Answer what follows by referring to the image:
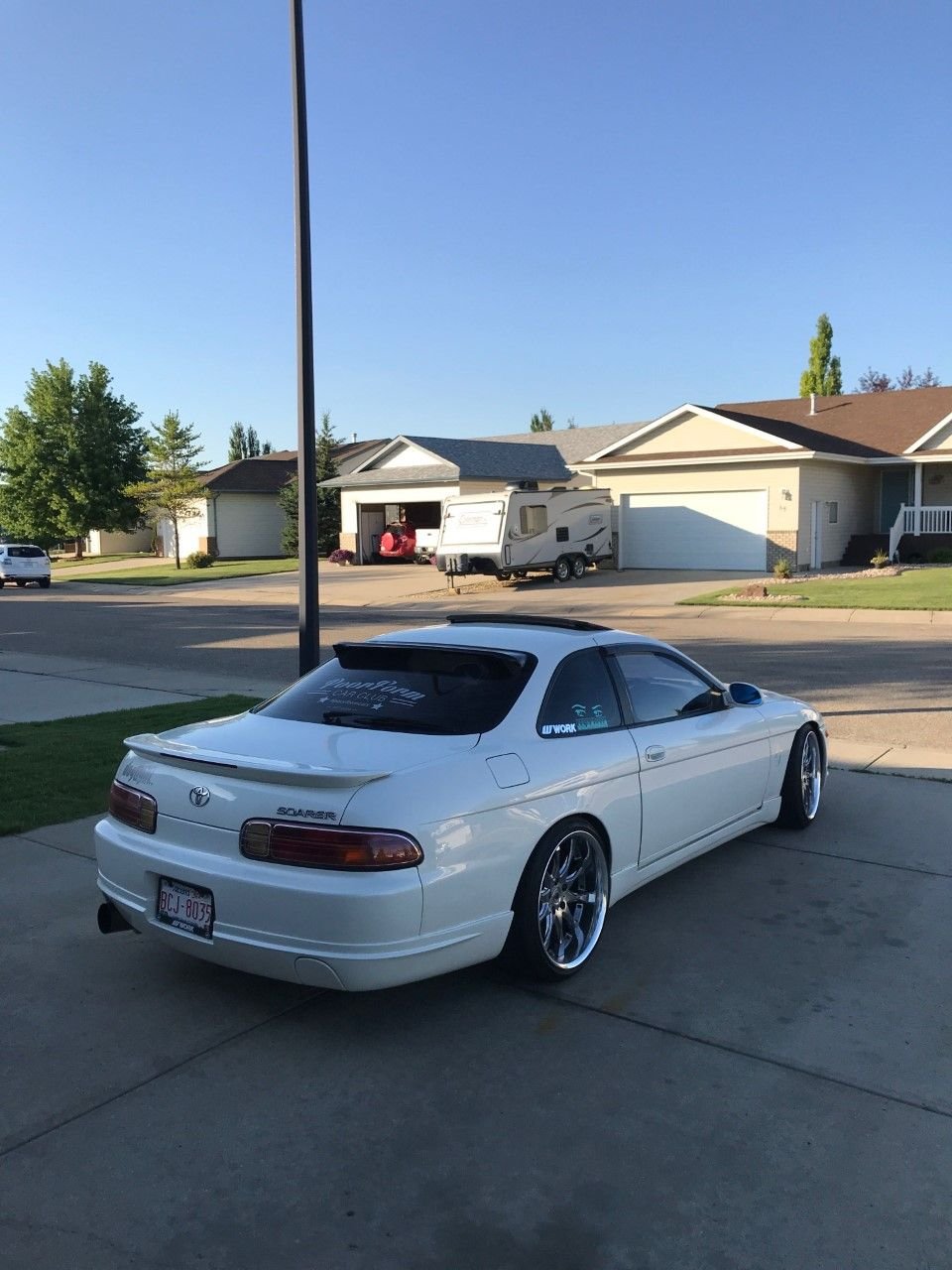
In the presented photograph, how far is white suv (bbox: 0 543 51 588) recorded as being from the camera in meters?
38.4

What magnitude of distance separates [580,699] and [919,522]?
31672 mm

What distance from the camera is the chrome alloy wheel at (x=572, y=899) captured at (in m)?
4.62

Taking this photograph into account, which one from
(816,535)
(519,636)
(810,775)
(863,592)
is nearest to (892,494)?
(816,535)

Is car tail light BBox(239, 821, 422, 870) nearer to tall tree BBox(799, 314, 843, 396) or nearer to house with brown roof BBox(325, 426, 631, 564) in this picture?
house with brown roof BBox(325, 426, 631, 564)

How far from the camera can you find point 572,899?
479 cm

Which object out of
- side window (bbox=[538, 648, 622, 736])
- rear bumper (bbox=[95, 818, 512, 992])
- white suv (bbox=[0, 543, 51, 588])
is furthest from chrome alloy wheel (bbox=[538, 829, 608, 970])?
white suv (bbox=[0, 543, 51, 588])

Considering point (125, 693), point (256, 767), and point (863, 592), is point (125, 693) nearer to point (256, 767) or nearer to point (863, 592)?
point (256, 767)

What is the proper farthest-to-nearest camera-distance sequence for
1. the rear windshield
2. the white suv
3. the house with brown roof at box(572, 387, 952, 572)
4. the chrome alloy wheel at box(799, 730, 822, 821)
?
the white suv < the house with brown roof at box(572, 387, 952, 572) < the chrome alloy wheel at box(799, 730, 822, 821) < the rear windshield

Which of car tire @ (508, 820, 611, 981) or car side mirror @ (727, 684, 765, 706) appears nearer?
car tire @ (508, 820, 611, 981)

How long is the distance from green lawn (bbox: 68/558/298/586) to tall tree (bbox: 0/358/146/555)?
8921 mm

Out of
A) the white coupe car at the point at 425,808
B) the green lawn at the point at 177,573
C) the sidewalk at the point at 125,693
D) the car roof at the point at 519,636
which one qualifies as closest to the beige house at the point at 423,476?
the green lawn at the point at 177,573

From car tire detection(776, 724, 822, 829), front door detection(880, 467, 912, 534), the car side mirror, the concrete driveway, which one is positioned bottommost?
the concrete driveway

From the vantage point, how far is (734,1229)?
3041 mm

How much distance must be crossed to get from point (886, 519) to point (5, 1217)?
36.8 meters
